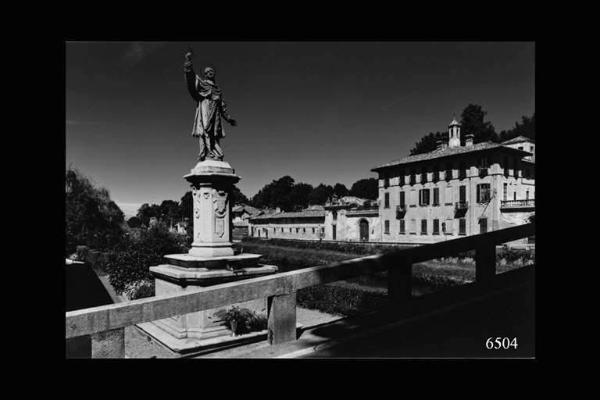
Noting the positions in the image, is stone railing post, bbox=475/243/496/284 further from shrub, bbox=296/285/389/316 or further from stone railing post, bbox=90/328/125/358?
stone railing post, bbox=90/328/125/358

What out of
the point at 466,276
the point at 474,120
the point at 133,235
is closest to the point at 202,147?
the point at 133,235

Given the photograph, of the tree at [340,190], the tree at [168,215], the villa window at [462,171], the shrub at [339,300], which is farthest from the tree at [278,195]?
the shrub at [339,300]

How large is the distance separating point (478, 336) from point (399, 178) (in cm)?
2613

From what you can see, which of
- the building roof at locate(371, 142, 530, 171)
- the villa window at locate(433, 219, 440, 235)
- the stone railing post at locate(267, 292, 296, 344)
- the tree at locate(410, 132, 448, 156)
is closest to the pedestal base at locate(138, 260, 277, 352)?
the stone railing post at locate(267, 292, 296, 344)

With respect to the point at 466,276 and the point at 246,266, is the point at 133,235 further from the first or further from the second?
the point at 466,276

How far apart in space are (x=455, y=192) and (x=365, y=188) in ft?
106

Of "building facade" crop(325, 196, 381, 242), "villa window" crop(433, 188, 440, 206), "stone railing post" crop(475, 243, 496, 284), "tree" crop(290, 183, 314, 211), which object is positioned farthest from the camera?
"tree" crop(290, 183, 314, 211)

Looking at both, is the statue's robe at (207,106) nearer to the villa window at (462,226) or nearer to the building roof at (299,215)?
the villa window at (462,226)

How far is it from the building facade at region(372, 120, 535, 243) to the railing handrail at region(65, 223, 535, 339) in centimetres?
1668

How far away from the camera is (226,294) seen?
4.07 m

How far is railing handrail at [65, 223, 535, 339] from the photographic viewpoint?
11.7 feet

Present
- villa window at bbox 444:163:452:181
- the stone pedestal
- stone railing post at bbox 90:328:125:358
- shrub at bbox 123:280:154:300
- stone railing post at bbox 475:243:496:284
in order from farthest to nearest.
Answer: villa window at bbox 444:163:452:181 < shrub at bbox 123:280:154:300 < the stone pedestal < stone railing post at bbox 475:243:496:284 < stone railing post at bbox 90:328:125:358

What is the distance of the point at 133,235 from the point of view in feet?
52.8

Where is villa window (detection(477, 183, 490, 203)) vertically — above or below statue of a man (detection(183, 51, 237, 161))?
below
